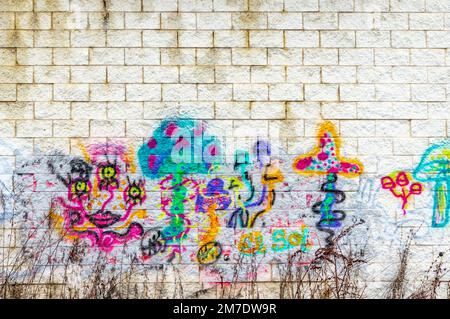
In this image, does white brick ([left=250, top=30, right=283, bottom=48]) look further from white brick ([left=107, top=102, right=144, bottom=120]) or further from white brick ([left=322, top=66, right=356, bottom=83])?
white brick ([left=107, top=102, right=144, bottom=120])

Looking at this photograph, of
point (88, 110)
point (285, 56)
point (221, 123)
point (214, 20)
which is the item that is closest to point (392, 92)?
point (285, 56)

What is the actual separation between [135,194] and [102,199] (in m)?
0.30

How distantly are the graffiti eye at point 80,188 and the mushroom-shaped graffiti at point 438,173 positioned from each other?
3.01 metres

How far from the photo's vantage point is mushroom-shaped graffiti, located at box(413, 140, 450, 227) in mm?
7492

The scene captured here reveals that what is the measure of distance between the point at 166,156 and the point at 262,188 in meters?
0.93

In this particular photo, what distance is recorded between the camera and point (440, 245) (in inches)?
294

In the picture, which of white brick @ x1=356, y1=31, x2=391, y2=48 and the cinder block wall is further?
white brick @ x1=356, y1=31, x2=391, y2=48

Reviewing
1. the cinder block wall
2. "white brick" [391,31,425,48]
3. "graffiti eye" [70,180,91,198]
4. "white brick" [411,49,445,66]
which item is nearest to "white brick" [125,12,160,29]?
the cinder block wall

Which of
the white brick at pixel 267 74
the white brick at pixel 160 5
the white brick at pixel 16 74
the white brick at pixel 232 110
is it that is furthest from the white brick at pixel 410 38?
the white brick at pixel 16 74

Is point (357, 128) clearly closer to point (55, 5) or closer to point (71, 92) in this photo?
point (71, 92)

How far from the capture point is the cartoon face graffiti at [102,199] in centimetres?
740

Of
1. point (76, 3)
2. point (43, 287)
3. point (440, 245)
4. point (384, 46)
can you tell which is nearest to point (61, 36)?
point (76, 3)

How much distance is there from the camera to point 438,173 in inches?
296
